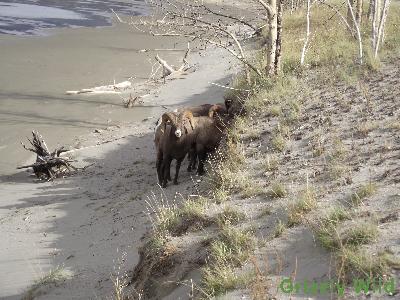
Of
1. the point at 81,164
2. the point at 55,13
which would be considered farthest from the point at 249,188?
the point at 55,13

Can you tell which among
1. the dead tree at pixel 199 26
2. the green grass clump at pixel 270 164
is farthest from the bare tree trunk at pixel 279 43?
the green grass clump at pixel 270 164

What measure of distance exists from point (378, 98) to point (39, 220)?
6.62 metres

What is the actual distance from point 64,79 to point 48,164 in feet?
28.6

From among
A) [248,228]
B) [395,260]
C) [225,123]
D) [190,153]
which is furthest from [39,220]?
[395,260]

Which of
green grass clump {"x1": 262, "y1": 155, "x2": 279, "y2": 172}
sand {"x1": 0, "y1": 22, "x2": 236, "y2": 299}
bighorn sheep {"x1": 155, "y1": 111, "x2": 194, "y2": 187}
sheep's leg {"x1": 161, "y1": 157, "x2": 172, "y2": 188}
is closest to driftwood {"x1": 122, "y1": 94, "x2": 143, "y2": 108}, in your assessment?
sand {"x1": 0, "y1": 22, "x2": 236, "y2": 299}

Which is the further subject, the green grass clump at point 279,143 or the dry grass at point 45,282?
the green grass clump at point 279,143

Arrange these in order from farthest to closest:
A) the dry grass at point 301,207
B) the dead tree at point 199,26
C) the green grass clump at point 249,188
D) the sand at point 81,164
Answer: the dead tree at point 199,26
the sand at point 81,164
the green grass clump at point 249,188
the dry grass at point 301,207

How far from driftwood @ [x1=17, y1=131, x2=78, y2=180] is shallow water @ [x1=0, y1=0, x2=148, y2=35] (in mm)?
16939

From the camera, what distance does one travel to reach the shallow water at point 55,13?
30653 millimetres

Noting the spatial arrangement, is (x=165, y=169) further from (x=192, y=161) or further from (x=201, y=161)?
(x=192, y=161)

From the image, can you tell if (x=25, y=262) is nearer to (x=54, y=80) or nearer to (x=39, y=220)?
(x=39, y=220)

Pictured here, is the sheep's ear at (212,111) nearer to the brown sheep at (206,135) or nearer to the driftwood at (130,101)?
the brown sheep at (206,135)

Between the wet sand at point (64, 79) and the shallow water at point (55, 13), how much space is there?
1.97 m

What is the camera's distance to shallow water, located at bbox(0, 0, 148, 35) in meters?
30.7
